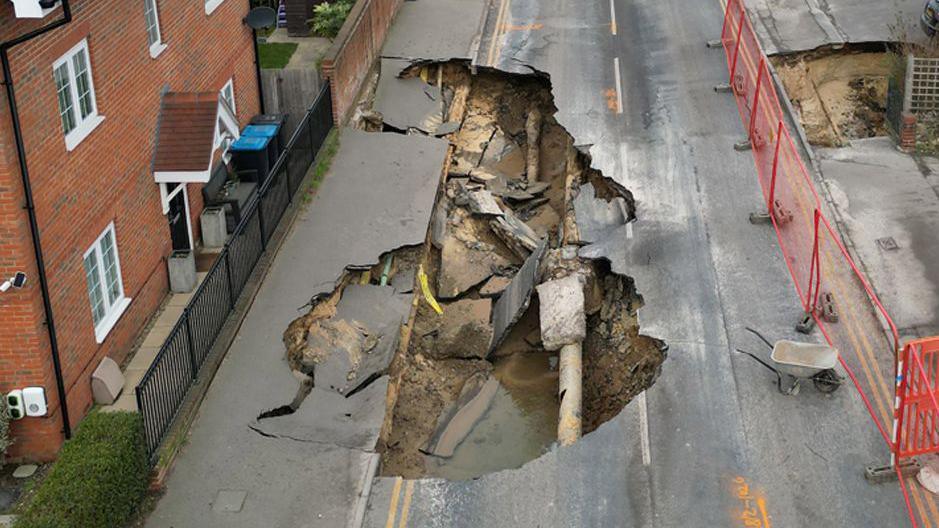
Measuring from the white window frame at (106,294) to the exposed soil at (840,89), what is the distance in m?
15.7

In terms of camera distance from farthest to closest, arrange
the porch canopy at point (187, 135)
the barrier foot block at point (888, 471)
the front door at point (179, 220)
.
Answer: the front door at point (179, 220) < the porch canopy at point (187, 135) < the barrier foot block at point (888, 471)

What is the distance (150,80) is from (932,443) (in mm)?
12306

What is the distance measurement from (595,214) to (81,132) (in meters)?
9.17

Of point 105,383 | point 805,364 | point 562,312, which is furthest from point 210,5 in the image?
point 805,364

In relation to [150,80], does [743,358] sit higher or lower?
lower

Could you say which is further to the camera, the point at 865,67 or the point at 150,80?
the point at 865,67

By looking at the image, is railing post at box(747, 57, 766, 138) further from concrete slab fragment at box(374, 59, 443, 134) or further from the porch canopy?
the porch canopy

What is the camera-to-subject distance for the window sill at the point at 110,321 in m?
15.9

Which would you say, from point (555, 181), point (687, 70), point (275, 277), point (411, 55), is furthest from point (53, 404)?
point (687, 70)

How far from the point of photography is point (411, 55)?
1076 inches

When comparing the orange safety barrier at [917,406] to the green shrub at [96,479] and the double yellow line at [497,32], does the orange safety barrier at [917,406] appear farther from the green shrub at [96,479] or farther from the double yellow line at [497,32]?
the double yellow line at [497,32]

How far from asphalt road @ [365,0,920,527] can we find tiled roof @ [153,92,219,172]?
20.9 feet

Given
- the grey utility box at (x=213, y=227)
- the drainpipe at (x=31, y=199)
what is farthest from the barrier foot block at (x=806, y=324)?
the drainpipe at (x=31, y=199)

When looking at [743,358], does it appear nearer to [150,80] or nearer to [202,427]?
[202,427]
